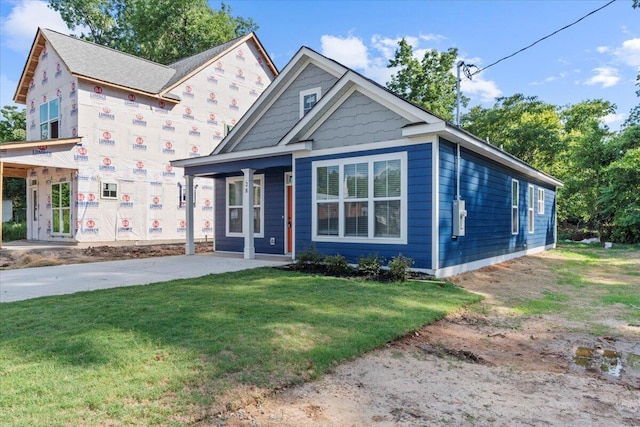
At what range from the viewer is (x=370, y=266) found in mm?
7672

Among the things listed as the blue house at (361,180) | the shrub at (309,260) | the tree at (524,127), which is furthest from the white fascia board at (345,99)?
the tree at (524,127)

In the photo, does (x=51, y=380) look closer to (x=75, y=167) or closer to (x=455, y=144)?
(x=455, y=144)

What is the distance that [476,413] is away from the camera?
2.59 meters

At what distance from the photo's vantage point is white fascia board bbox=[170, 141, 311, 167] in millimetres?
9266

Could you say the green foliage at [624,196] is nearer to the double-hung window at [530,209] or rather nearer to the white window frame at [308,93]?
the double-hung window at [530,209]

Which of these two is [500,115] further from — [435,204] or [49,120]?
[49,120]

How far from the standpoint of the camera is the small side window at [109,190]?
49.9ft

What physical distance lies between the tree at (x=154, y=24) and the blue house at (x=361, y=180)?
19.1 metres

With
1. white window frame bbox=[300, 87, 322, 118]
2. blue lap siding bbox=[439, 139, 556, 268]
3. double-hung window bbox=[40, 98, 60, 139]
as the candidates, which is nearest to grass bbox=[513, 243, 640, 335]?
blue lap siding bbox=[439, 139, 556, 268]

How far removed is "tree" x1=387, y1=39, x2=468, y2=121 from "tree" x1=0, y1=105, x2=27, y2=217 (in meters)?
26.0

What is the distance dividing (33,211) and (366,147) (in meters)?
15.9

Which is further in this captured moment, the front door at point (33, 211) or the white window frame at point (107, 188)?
the front door at point (33, 211)

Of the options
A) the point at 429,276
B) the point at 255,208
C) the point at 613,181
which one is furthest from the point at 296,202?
the point at 613,181

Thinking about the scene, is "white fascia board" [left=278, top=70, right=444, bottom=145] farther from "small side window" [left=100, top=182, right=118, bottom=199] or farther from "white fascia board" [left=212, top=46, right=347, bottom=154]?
"small side window" [left=100, top=182, right=118, bottom=199]
